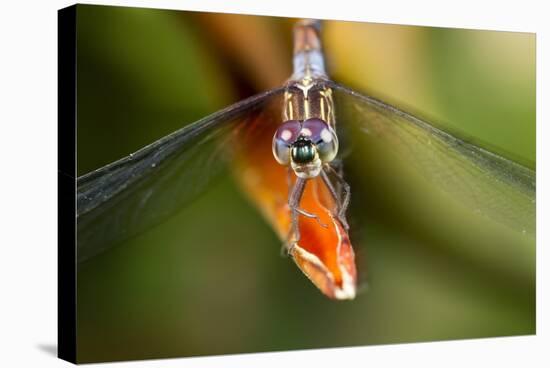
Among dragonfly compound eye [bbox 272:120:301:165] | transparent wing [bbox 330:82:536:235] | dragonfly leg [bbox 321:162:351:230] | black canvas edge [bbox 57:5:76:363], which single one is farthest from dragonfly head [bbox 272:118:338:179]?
black canvas edge [bbox 57:5:76:363]

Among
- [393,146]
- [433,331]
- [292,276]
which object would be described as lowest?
[433,331]

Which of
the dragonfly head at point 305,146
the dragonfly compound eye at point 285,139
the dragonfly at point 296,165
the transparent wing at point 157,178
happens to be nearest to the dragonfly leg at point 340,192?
the dragonfly at point 296,165

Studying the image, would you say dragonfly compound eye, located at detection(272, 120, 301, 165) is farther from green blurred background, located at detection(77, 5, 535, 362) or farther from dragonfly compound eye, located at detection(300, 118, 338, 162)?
green blurred background, located at detection(77, 5, 535, 362)

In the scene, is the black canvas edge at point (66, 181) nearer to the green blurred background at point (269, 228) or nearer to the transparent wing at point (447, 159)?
the green blurred background at point (269, 228)

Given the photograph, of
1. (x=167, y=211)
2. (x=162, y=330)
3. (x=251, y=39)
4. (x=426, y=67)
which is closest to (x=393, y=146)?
(x=426, y=67)

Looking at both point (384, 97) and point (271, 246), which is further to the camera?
point (384, 97)

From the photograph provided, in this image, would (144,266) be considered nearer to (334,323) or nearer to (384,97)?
(334,323)
